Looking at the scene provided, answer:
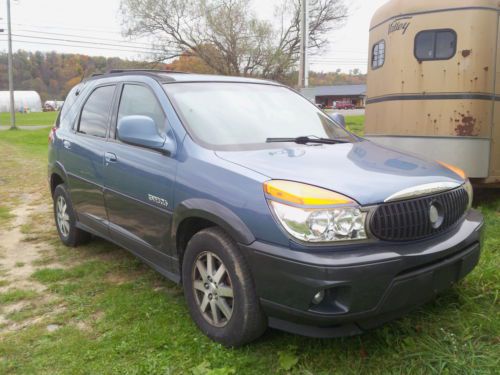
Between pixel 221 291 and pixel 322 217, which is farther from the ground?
pixel 322 217

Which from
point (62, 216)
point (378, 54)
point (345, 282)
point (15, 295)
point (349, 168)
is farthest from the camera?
point (378, 54)

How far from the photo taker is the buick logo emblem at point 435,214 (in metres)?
2.64

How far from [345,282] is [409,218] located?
1.72 ft

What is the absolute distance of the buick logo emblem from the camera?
264cm

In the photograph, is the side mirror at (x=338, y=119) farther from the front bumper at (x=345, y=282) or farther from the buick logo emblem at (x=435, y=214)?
the front bumper at (x=345, y=282)

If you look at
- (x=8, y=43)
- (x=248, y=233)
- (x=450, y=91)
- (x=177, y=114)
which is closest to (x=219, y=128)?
(x=177, y=114)

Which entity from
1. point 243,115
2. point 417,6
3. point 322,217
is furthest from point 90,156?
point 417,6

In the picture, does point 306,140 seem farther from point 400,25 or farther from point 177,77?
point 400,25

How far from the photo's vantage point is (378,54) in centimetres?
671

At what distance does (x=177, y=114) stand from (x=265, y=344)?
5.39 feet

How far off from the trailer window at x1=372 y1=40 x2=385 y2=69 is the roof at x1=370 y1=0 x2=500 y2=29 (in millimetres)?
289

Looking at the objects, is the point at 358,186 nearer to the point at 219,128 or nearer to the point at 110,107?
the point at 219,128

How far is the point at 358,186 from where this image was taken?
2.53 meters

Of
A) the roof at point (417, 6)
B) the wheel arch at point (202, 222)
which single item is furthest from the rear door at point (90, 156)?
the roof at point (417, 6)
